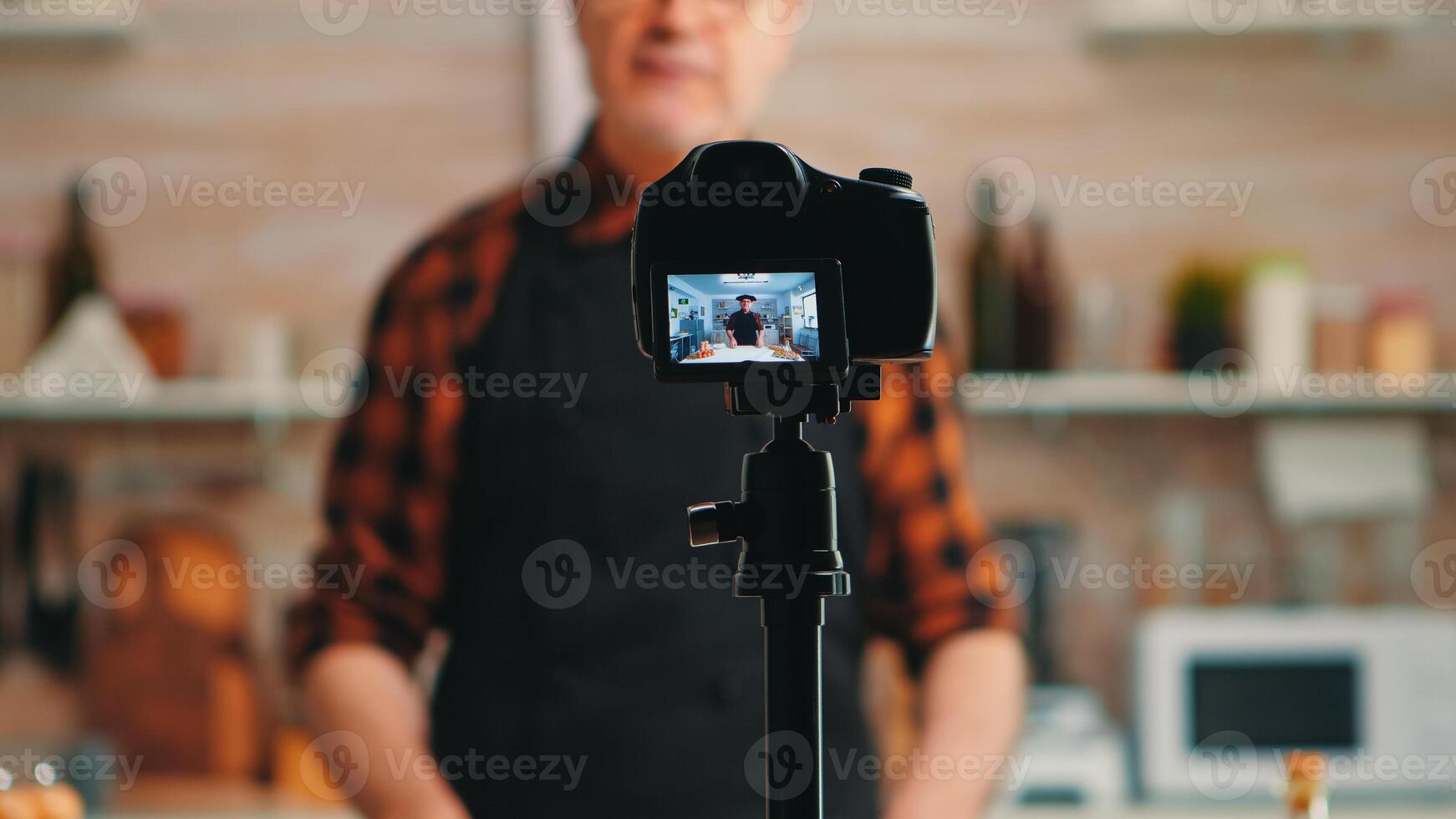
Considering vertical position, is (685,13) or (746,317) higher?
(685,13)

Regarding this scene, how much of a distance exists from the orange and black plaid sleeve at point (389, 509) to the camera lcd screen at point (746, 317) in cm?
65

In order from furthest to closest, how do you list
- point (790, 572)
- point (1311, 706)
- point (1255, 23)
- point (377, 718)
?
point (1255, 23)
point (1311, 706)
point (377, 718)
point (790, 572)

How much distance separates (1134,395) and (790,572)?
1.48 metres

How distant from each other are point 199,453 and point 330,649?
109 centimetres

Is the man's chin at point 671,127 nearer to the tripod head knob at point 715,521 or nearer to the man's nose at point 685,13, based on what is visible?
the man's nose at point 685,13

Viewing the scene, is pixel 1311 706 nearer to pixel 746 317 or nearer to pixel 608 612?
pixel 608 612

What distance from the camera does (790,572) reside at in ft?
1.63

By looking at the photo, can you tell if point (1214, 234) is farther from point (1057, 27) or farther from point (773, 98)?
point (773, 98)

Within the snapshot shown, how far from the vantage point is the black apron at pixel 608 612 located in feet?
3.65

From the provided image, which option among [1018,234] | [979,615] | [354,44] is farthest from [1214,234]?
[354,44]

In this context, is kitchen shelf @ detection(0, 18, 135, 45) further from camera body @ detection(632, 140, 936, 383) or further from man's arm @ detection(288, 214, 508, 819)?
camera body @ detection(632, 140, 936, 383)

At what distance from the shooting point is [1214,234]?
200 cm

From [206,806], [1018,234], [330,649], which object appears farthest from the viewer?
[1018,234]

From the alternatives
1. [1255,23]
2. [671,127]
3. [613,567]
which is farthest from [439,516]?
[1255,23]
